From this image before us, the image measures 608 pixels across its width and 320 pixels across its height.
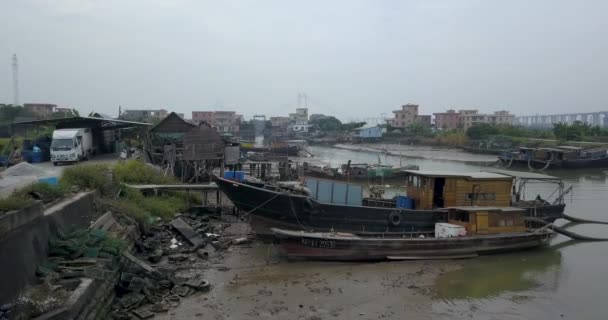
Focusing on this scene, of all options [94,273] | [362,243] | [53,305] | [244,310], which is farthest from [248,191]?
[53,305]

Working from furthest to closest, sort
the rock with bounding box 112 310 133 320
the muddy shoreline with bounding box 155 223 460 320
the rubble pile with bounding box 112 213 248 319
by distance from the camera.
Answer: the muddy shoreline with bounding box 155 223 460 320 < the rubble pile with bounding box 112 213 248 319 < the rock with bounding box 112 310 133 320

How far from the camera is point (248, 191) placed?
1559cm

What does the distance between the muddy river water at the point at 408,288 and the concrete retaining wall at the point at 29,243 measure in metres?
2.91

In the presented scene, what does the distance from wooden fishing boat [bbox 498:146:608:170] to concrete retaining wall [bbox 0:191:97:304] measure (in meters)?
43.6

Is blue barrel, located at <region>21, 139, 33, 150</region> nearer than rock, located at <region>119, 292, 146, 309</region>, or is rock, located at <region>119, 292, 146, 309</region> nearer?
rock, located at <region>119, 292, 146, 309</region>

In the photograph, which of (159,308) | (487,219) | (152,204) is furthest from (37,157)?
(487,219)

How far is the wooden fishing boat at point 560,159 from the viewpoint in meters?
42.9

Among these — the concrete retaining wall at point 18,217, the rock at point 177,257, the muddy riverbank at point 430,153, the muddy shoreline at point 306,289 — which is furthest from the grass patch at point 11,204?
the muddy riverbank at point 430,153

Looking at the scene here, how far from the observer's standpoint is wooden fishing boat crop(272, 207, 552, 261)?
13.8 metres

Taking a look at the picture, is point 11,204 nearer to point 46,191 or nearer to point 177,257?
point 46,191

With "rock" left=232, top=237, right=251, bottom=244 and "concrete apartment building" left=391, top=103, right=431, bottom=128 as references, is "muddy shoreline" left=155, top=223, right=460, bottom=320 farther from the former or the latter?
"concrete apartment building" left=391, top=103, right=431, bottom=128

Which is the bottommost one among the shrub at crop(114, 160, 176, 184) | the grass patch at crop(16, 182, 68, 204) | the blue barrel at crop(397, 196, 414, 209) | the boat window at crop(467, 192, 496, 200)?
Answer: the blue barrel at crop(397, 196, 414, 209)

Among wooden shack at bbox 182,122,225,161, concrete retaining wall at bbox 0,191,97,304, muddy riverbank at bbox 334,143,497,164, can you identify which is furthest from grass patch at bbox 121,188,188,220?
muddy riverbank at bbox 334,143,497,164

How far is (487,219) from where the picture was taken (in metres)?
15.2
